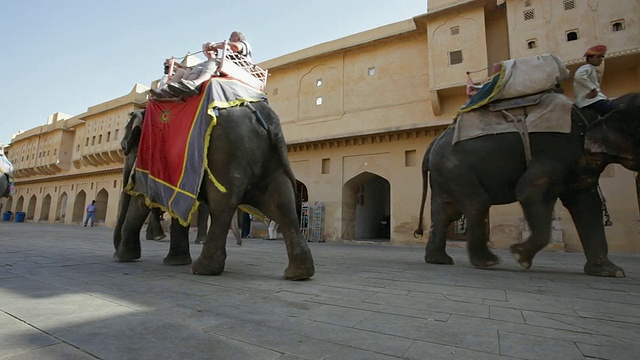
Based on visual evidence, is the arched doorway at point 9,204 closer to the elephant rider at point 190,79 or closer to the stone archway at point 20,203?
the stone archway at point 20,203

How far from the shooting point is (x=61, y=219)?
31797mm

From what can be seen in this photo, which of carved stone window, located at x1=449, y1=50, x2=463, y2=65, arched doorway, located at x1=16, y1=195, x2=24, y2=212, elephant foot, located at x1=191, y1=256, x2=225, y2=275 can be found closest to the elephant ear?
elephant foot, located at x1=191, y1=256, x2=225, y2=275

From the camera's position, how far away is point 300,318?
177 centimetres

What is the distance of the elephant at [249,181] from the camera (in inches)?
122

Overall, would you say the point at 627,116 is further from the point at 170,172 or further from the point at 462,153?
the point at 170,172

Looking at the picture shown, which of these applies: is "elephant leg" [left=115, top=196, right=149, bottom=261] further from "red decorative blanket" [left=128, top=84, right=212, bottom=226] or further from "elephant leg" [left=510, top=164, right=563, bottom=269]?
"elephant leg" [left=510, top=164, right=563, bottom=269]

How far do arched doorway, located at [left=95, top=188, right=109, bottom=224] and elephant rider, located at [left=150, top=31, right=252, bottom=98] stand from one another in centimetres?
2896

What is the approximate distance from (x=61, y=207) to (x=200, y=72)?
37.5 metres

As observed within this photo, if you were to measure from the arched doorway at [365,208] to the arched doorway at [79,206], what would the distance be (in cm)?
2677

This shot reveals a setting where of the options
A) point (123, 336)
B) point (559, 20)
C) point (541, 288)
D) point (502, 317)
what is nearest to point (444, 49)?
point (559, 20)

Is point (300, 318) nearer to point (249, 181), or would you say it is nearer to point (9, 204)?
point (249, 181)

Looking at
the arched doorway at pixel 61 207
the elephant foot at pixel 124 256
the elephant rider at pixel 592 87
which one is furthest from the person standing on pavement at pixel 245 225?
the arched doorway at pixel 61 207

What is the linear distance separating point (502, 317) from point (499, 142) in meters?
2.87

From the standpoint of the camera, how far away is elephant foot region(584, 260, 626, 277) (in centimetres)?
378
